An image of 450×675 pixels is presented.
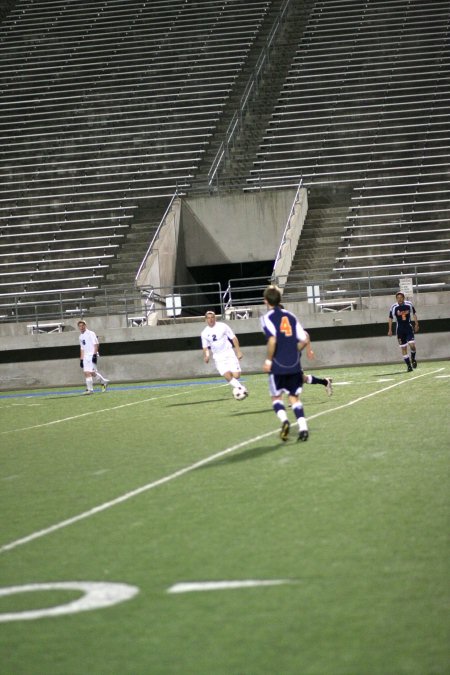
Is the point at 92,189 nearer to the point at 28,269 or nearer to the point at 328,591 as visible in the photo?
the point at 28,269

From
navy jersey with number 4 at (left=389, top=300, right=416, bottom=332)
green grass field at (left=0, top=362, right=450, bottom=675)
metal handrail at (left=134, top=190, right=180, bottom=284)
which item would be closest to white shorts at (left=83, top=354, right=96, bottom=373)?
metal handrail at (left=134, top=190, right=180, bottom=284)

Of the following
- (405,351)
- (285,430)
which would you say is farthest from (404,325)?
(285,430)

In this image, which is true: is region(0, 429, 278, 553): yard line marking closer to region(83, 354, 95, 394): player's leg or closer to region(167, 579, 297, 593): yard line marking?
region(167, 579, 297, 593): yard line marking

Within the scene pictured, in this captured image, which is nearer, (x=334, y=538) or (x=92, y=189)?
(x=334, y=538)

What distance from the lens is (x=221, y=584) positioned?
21.6ft

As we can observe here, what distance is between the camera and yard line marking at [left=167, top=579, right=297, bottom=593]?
651 cm

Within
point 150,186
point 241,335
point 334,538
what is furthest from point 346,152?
point 334,538

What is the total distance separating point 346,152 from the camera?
39750 mm

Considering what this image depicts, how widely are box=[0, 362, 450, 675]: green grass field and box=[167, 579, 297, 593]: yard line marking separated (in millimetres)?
24

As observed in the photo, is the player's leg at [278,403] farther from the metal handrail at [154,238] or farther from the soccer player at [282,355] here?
the metal handrail at [154,238]

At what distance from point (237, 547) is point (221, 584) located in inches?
38.4

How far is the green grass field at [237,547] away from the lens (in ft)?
17.6

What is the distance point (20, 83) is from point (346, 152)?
16.6 m

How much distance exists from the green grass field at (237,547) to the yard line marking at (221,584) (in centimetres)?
2
